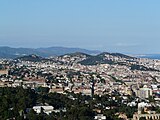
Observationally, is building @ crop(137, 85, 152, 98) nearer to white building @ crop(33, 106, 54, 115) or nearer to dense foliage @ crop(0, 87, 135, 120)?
dense foliage @ crop(0, 87, 135, 120)

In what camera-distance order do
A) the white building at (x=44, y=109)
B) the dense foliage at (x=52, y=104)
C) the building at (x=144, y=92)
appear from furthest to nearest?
the building at (x=144, y=92), the white building at (x=44, y=109), the dense foliage at (x=52, y=104)

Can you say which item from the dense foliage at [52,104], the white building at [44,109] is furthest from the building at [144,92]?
the white building at [44,109]

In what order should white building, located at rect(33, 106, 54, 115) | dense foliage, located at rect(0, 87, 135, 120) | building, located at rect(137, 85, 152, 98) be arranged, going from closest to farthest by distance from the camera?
dense foliage, located at rect(0, 87, 135, 120), white building, located at rect(33, 106, 54, 115), building, located at rect(137, 85, 152, 98)

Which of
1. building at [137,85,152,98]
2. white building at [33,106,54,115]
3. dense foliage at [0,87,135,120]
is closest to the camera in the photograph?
dense foliage at [0,87,135,120]

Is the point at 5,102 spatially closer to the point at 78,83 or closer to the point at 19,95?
the point at 19,95

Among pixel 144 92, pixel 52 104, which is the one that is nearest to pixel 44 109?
pixel 52 104

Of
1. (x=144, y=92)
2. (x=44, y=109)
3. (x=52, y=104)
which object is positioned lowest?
(x=144, y=92)

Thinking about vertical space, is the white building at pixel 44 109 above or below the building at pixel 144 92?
above

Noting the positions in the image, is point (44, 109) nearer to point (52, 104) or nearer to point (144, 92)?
point (52, 104)

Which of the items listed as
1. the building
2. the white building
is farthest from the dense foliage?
the building

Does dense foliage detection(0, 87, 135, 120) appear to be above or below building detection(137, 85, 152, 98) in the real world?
above

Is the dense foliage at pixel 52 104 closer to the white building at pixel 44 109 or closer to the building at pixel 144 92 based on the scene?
the white building at pixel 44 109
